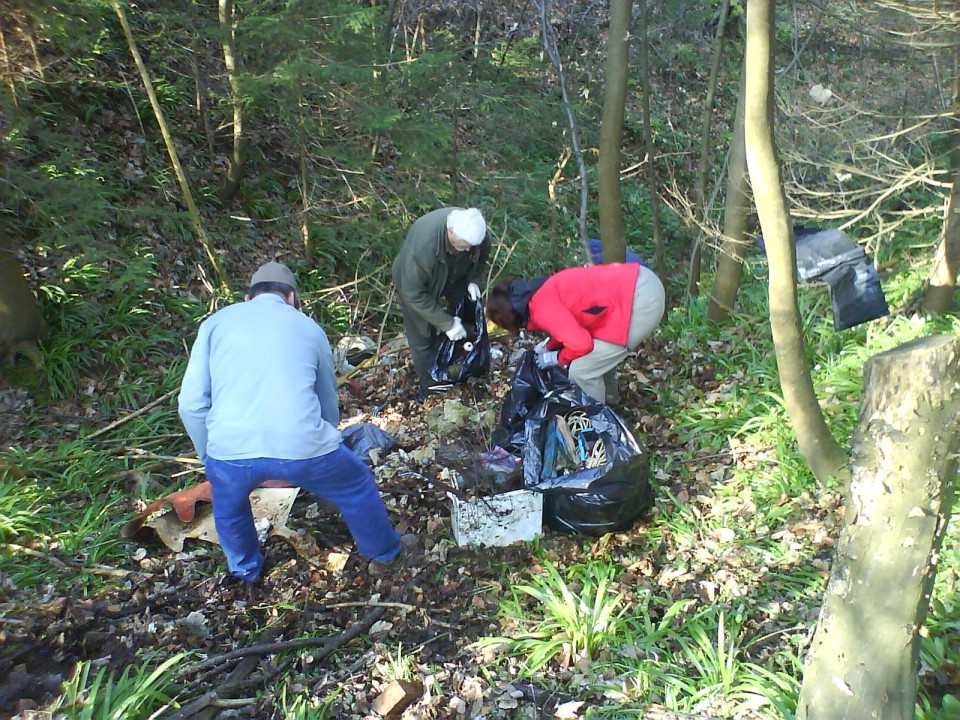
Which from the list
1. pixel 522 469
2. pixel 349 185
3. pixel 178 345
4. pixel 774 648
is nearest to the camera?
pixel 774 648

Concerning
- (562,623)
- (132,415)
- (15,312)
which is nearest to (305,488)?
(562,623)

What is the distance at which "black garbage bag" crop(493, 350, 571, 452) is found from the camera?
4203 mm

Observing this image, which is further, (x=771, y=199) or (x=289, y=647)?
(x=289, y=647)

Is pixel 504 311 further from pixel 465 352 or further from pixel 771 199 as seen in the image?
pixel 771 199

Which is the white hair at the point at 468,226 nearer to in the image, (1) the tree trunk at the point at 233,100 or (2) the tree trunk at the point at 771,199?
(2) the tree trunk at the point at 771,199

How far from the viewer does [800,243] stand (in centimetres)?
522

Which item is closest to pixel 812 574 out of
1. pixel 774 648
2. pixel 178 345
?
pixel 774 648

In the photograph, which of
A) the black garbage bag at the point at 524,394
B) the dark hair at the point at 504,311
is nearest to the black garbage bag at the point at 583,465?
the black garbage bag at the point at 524,394

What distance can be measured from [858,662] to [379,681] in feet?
6.02

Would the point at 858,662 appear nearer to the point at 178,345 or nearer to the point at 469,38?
the point at 178,345

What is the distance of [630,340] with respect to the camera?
165 inches

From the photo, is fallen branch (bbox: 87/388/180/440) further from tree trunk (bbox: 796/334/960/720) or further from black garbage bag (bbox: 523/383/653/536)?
tree trunk (bbox: 796/334/960/720)

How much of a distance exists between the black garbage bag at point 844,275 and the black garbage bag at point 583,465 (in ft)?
7.20

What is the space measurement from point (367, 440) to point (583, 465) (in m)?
1.57
